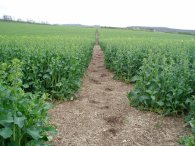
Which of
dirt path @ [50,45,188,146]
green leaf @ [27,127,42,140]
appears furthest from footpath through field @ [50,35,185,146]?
green leaf @ [27,127,42,140]

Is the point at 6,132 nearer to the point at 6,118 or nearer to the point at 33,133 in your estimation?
the point at 6,118

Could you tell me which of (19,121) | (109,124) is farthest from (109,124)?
(19,121)

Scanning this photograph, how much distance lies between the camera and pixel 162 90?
19.8 feet

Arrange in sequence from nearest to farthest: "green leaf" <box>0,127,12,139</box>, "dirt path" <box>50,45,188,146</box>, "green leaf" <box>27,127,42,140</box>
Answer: "green leaf" <box>0,127,12,139</box> → "green leaf" <box>27,127,42,140</box> → "dirt path" <box>50,45,188,146</box>

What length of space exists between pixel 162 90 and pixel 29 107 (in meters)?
3.70

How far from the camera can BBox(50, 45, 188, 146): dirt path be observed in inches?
187

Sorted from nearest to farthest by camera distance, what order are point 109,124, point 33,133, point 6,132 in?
point 6,132
point 33,133
point 109,124

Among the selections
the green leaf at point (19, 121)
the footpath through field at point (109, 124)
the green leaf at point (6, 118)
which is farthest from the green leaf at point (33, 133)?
the footpath through field at point (109, 124)

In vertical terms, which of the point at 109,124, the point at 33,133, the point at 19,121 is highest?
the point at 19,121

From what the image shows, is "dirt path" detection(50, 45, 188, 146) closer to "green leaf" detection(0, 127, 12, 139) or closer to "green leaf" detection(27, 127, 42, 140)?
"green leaf" detection(27, 127, 42, 140)

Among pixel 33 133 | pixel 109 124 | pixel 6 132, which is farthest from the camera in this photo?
pixel 109 124

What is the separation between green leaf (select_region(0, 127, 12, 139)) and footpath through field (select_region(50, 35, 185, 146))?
167 centimetres

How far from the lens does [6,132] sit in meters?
2.91

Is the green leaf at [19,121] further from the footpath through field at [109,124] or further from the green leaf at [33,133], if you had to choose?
the footpath through field at [109,124]
